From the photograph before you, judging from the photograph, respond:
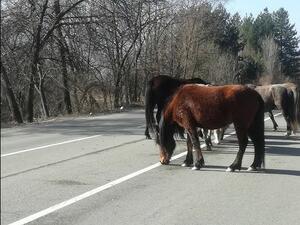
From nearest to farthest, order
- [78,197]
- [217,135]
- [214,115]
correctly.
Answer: [78,197]
[214,115]
[217,135]

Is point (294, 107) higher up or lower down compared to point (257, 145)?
higher up

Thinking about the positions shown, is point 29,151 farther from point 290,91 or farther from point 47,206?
point 290,91

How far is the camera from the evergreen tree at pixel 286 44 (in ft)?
263

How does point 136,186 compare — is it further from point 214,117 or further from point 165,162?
point 214,117

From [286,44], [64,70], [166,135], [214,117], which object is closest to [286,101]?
[214,117]

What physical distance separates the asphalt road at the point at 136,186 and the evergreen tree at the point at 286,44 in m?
70.4

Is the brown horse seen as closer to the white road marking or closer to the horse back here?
the horse back

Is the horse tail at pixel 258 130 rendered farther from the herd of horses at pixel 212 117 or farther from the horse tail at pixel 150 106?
the horse tail at pixel 150 106

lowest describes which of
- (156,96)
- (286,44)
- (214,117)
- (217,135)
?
(217,135)

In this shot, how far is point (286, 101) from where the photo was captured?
14.9 meters

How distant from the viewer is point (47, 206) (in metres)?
6.41

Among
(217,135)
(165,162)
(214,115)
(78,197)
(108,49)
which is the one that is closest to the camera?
(78,197)

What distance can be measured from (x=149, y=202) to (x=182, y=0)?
28.7 metres

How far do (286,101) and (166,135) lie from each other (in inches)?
253
